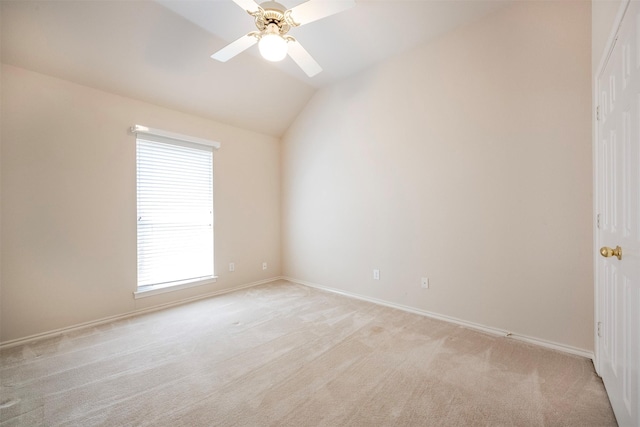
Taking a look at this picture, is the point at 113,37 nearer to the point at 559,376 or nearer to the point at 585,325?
the point at 559,376

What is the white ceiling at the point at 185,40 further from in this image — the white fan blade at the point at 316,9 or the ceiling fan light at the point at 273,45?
the ceiling fan light at the point at 273,45

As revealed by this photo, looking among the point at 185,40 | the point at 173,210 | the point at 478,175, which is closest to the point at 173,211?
the point at 173,210

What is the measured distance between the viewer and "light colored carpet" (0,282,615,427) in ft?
4.79

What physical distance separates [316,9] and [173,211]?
2771mm

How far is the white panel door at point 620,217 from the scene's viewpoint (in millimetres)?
1131

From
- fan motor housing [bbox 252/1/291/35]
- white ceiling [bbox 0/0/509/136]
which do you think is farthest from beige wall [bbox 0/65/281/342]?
fan motor housing [bbox 252/1/291/35]

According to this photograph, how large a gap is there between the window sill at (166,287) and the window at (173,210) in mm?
11

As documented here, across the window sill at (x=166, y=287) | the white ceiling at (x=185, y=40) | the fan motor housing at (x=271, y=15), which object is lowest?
the window sill at (x=166, y=287)

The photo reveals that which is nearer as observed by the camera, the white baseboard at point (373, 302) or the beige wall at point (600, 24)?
the beige wall at point (600, 24)

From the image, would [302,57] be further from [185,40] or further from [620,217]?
[620,217]

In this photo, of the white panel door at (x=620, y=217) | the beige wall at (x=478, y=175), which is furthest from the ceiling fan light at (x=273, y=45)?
the beige wall at (x=478, y=175)

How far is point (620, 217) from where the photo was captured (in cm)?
134

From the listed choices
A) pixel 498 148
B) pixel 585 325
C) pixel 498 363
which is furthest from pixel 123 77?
pixel 585 325

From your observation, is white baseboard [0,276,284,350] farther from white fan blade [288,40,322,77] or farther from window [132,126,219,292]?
white fan blade [288,40,322,77]
